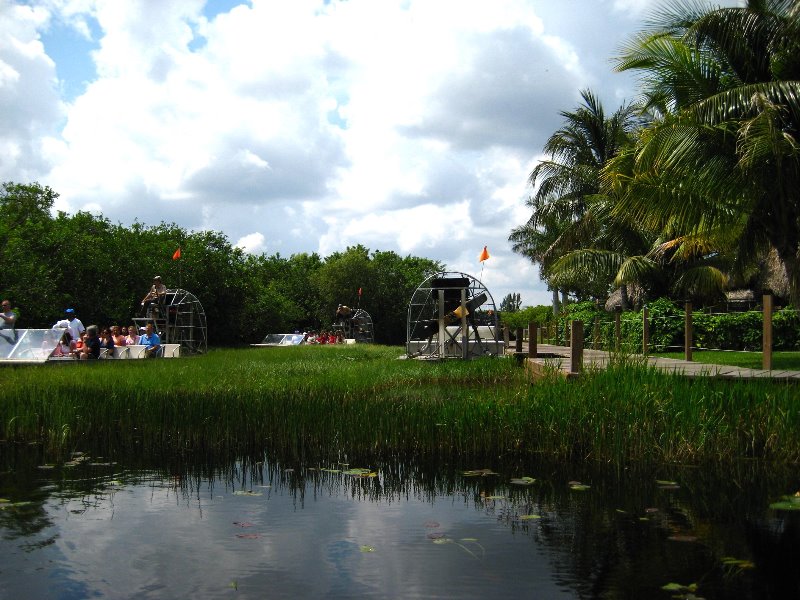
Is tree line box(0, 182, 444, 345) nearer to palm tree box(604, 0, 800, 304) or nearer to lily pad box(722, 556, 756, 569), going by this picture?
palm tree box(604, 0, 800, 304)

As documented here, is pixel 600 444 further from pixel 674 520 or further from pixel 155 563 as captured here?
pixel 155 563

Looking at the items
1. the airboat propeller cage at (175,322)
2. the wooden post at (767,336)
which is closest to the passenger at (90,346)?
the airboat propeller cage at (175,322)

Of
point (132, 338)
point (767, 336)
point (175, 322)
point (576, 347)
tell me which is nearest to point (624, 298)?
point (767, 336)

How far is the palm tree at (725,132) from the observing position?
47.7ft

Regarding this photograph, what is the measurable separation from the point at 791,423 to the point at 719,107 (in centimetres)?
906

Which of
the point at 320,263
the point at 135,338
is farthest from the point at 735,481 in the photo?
the point at 320,263

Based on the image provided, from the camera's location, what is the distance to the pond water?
170 inches

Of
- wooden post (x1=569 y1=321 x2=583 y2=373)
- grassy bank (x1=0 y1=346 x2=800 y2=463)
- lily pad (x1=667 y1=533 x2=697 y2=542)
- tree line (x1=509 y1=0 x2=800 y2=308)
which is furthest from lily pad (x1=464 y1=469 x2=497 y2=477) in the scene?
tree line (x1=509 y1=0 x2=800 y2=308)

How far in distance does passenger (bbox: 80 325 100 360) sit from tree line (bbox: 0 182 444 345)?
7177 mm

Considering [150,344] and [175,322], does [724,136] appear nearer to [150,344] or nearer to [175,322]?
[150,344]

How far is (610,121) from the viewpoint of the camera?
29.5 meters

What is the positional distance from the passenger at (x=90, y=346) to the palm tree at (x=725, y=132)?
40.3ft

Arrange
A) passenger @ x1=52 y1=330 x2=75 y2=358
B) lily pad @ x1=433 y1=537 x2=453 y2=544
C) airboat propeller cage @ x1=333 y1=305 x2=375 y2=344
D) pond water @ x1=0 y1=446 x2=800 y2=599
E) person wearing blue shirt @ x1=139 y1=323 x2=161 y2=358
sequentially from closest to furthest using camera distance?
pond water @ x1=0 y1=446 x2=800 y2=599
lily pad @ x1=433 y1=537 x2=453 y2=544
passenger @ x1=52 y1=330 x2=75 y2=358
person wearing blue shirt @ x1=139 y1=323 x2=161 y2=358
airboat propeller cage @ x1=333 y1=305 x2=375 y2=344

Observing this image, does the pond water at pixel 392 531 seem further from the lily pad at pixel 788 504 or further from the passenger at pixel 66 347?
the passenger at pixel 66 347
